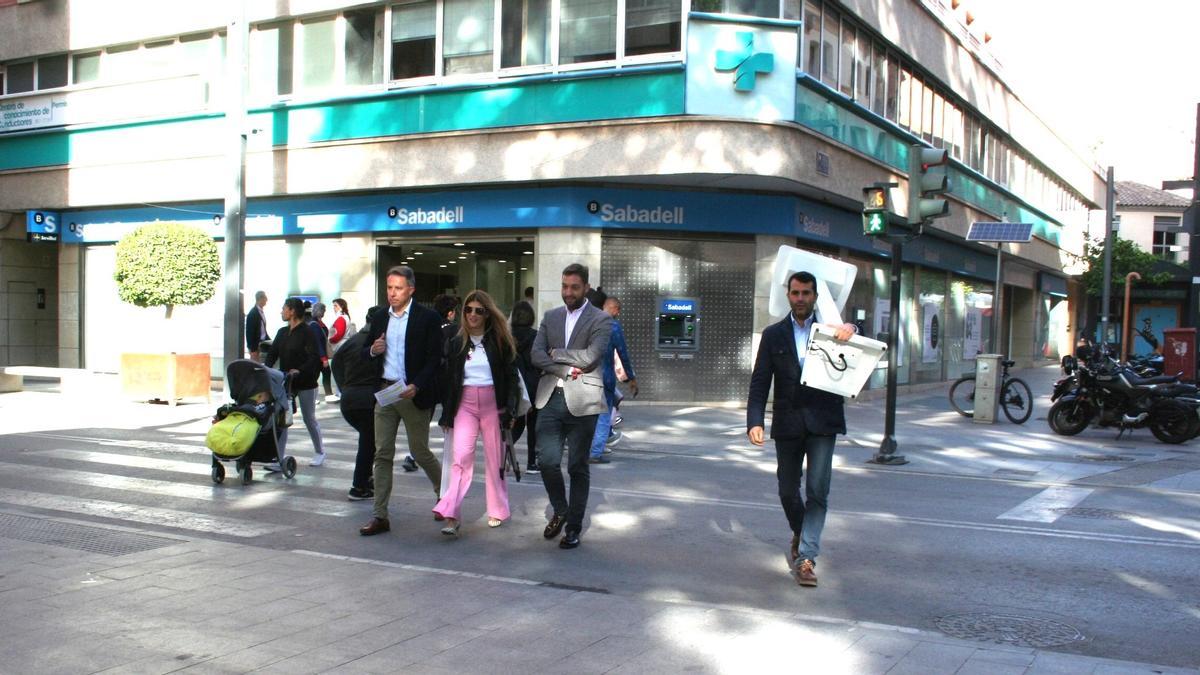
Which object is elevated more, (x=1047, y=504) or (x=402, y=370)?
(x=402, y=370)

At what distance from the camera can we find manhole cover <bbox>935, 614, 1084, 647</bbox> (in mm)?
5141

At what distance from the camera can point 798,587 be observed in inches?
245

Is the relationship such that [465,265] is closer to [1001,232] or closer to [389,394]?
[1001,232]

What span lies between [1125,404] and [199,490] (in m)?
12.0

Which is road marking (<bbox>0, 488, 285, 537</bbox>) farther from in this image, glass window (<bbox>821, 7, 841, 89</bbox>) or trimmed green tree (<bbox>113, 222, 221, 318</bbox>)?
glass window (<bbox>821, 7, 841, 89</bbox>)

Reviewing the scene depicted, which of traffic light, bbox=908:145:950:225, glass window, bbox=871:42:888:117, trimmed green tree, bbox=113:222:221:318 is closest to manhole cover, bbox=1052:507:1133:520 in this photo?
traffic light, bbox=908:145:950:225

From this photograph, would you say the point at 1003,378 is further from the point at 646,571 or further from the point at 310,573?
the point at 310,573

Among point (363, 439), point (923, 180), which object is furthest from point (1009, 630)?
point (923, 180)

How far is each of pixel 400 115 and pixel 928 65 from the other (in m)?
12.1

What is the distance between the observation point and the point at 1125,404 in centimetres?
1445

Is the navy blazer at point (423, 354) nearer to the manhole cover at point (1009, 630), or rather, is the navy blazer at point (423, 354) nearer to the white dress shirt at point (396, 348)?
the white dress shirt at point (396, 348)

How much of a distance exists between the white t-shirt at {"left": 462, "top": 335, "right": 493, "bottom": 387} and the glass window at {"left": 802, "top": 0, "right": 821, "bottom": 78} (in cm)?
1241

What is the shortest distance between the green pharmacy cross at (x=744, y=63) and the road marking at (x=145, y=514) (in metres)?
11.5

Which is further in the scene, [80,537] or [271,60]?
[271,60]
